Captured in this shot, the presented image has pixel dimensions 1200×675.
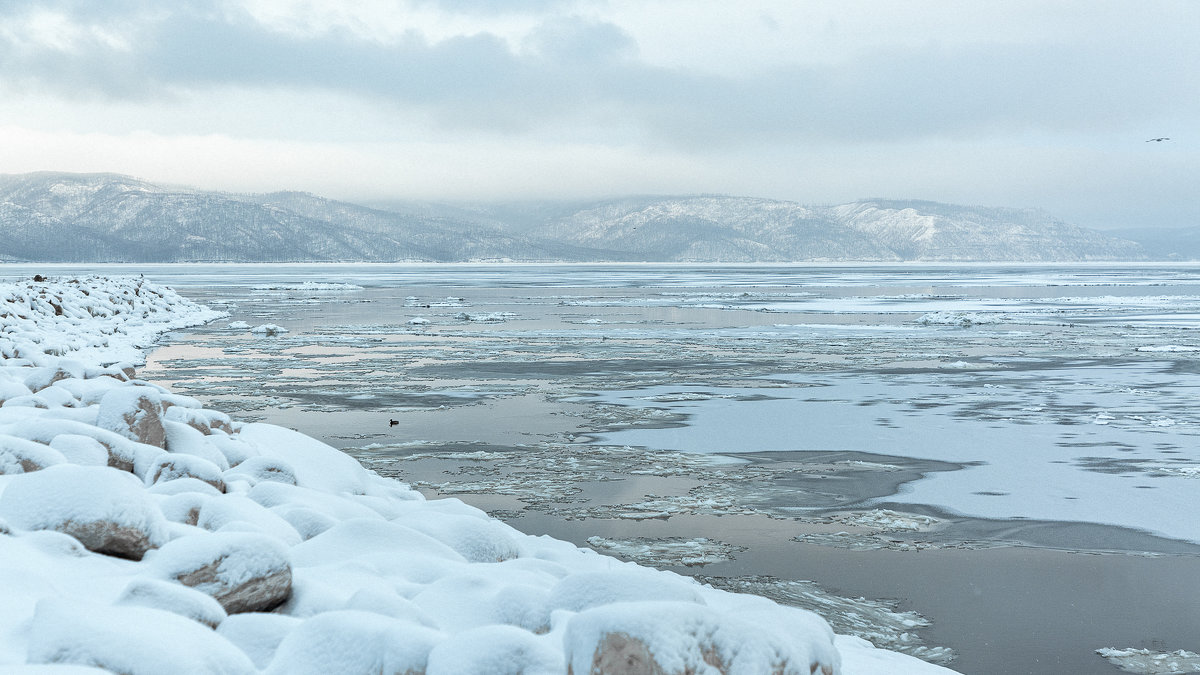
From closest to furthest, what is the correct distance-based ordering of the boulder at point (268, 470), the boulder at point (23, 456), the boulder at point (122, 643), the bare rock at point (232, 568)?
the boulder at point (122, 643) → the bare rock at point (232, 568) → the boulder at point (23, 456) → the boulder at point (268, 470)

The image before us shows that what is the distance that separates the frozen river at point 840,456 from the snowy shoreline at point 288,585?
957 mm

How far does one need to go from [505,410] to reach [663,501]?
4938 millimetres

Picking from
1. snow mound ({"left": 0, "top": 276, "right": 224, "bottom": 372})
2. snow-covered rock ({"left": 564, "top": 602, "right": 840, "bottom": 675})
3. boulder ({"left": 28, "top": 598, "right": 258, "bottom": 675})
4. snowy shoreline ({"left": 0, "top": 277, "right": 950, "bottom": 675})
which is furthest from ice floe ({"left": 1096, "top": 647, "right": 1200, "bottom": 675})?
snow mound ({"left": 0, "top": 276, "right": 224, "bottom": 372})

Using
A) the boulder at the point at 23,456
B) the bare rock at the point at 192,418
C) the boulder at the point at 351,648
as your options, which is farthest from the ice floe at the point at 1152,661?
the bare rock at the point at 192,418

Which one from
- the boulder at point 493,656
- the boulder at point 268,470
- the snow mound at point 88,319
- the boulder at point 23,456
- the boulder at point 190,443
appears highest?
the boulder at point 23,456

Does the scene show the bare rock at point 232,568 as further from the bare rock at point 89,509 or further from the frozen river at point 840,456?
the frozen river at point 840,456

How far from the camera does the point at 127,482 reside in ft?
15.1

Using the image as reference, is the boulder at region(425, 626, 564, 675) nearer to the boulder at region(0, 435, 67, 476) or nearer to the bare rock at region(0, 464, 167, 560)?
the bare rock at region(0, 464, 167, 560)

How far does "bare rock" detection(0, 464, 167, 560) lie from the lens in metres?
4.38

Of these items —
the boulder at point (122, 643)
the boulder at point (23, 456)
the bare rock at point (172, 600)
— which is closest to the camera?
the boulder at point (122, 643)

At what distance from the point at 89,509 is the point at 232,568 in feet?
3.02

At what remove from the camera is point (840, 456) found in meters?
9.86

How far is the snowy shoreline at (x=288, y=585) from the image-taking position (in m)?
3.12

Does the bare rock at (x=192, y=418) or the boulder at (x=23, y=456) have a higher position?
the boulder at (x=23, y=456)
